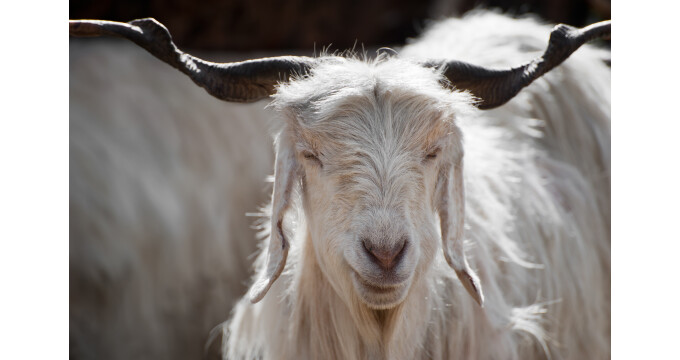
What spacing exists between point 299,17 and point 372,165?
4.59 m

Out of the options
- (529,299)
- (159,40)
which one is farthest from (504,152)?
(159,40)

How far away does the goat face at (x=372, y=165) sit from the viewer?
83.0 inches

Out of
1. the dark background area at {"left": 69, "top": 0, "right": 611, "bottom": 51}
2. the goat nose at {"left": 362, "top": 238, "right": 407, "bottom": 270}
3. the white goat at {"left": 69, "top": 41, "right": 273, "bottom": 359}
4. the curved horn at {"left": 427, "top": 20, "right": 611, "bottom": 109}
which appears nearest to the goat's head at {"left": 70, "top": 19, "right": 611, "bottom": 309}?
the goat nose at {"left": 362, "top": 238, "right": 407, "bottom": 270}

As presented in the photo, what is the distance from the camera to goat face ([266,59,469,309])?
2.11 m

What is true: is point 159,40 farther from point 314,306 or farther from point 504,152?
point 504,152

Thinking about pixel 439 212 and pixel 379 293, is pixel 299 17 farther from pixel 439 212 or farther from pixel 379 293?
pixel 379 293

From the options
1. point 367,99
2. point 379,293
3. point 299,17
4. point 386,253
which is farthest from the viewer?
point 299,17

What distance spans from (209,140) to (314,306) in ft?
8.54

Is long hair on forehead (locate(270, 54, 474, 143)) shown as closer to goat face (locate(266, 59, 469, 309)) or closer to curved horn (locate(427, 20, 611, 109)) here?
goat face (locate(266, 59, 469, 309))

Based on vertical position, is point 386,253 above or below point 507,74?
below

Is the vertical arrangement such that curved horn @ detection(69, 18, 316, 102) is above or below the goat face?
above

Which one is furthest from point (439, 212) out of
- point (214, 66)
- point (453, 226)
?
point (214, 66)

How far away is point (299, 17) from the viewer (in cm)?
654

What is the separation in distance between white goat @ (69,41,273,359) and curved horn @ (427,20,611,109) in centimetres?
229
